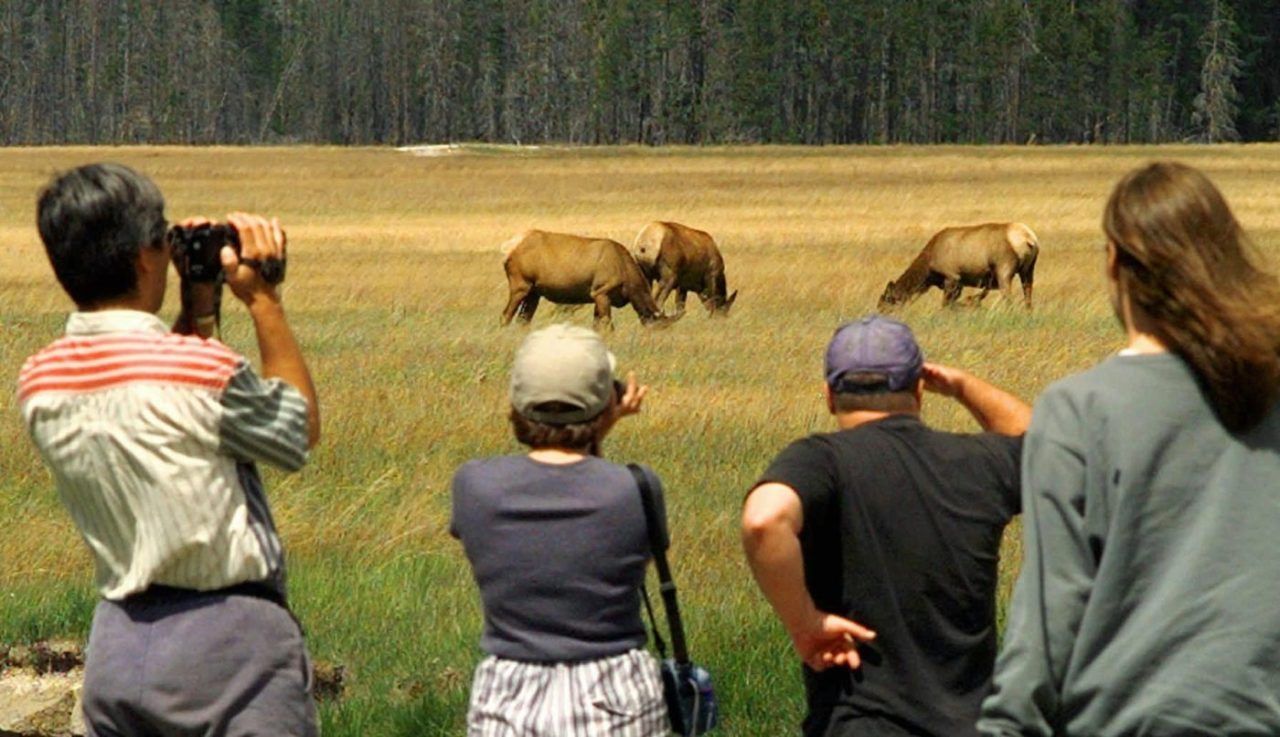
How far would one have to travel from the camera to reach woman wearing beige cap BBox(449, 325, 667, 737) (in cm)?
419

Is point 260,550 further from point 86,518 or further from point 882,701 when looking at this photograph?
point 882,701

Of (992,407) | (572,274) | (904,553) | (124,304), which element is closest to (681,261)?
(572,274)

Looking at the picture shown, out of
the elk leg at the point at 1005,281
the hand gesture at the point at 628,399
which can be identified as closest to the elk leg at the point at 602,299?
the elk leg at the point at 1005,281

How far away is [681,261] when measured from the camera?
2358cm

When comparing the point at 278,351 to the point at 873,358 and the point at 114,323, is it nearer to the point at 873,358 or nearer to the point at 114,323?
the point at 114,323

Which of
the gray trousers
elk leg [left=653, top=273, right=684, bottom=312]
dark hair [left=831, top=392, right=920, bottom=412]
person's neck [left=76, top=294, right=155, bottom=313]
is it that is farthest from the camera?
elk leg [left=653, top=273, right=684, bottom=312]

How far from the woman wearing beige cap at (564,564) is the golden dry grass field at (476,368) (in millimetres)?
2008

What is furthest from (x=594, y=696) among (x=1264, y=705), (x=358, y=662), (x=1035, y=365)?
(x=1035, y=365)

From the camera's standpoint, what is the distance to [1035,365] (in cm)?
1500

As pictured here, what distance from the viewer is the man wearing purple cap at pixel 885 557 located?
4121mm

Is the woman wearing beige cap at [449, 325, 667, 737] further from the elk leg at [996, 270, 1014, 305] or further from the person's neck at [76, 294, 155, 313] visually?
the elk leg at [996, 270, 1014, 305]

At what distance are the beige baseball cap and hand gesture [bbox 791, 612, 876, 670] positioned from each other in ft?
1.88

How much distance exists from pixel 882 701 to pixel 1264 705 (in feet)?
3.13

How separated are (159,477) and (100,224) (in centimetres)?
46
